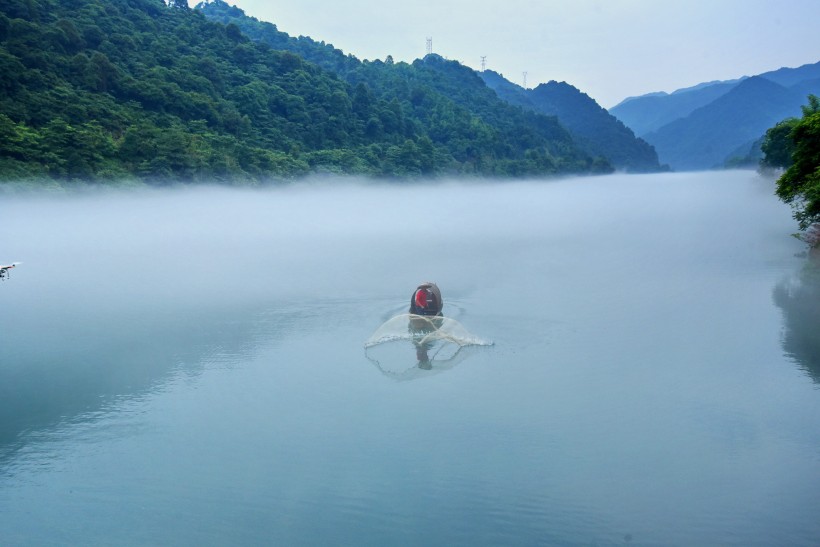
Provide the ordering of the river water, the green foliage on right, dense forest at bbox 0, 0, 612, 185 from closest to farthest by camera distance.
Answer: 1. the river water
2. the green foliage on right
3. dense forest at bbox 0, 0, 612, 185

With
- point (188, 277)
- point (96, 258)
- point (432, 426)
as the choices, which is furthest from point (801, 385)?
point (96, 258)

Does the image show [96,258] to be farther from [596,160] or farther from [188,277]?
[596,160]

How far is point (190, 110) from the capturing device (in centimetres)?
4897

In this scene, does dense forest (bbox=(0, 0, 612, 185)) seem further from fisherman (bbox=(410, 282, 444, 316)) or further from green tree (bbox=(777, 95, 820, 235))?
green tree (bbox=(777, 95, 820, 235))

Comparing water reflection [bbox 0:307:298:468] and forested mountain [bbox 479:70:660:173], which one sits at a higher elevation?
forested mountain [bbox 479:70:660:173]

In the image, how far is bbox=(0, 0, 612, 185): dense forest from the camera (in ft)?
120

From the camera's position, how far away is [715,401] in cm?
1060

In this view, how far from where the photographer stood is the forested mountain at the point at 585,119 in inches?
5704

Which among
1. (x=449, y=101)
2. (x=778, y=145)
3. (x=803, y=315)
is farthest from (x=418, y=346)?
(x=449, y=101)

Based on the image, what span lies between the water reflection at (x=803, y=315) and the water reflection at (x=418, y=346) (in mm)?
6011

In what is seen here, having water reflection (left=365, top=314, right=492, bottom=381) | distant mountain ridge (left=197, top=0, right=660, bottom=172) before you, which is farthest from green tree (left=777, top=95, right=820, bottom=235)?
distant mountain ridge (left=197, top=0, right=660, bottom=172)

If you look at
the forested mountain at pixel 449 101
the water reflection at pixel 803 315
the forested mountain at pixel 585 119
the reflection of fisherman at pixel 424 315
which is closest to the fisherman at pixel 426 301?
the reflection of fisherman at pixel 424 315

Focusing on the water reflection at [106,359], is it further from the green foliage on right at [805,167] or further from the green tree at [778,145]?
the green tree at [778,145]

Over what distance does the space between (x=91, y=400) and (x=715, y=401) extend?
1032 cm
